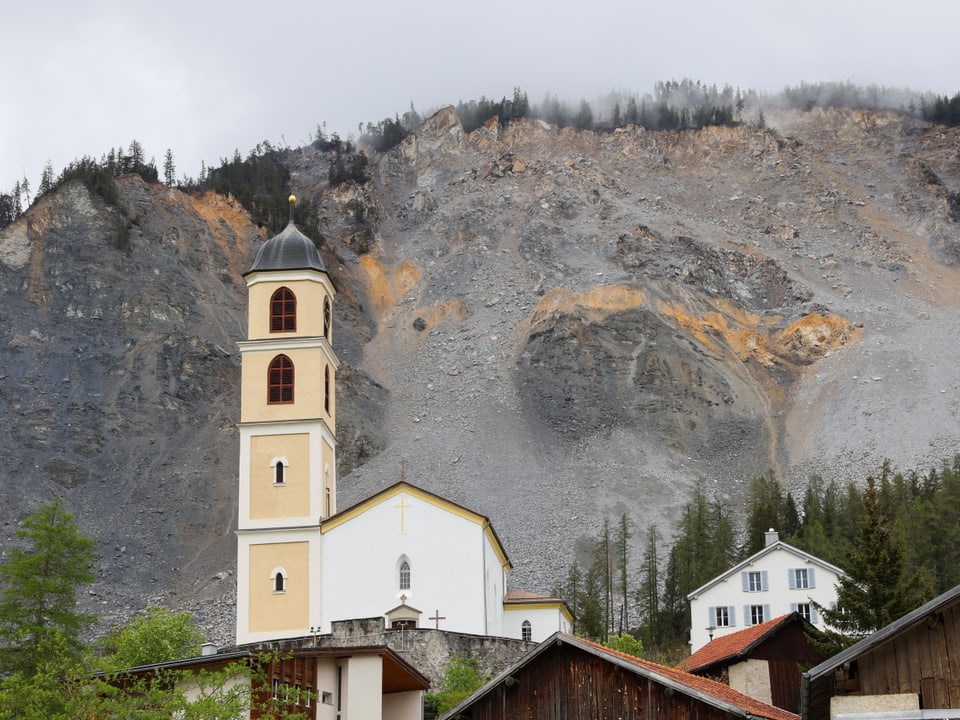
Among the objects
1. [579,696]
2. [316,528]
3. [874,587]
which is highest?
[316,528]

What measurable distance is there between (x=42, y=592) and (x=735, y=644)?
24295 mm

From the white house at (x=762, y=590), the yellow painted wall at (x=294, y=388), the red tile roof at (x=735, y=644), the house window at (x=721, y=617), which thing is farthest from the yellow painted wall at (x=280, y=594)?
the house window at (x=721, y=617)

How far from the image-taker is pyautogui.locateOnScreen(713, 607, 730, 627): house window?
62562 mm

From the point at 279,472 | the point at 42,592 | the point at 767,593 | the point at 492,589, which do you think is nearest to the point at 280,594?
the point at 279,472

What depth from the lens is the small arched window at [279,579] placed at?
5247cm

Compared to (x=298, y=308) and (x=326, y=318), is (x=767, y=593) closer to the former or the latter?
(x=326, y=318)

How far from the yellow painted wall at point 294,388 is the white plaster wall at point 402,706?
2389 centimetres

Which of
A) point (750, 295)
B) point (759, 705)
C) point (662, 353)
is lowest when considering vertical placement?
point (759, 705)

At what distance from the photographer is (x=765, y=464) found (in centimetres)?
11156

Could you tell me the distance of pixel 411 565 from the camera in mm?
50719

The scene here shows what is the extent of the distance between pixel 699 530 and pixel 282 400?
116 feet

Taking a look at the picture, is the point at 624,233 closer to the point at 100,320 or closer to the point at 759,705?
the point at 100,320

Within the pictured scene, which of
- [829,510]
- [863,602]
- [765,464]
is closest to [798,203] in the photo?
[765,464]

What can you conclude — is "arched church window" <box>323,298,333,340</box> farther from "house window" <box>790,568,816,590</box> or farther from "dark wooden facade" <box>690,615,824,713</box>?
"dark wooden facade" <box>690,615,824,713</box>
